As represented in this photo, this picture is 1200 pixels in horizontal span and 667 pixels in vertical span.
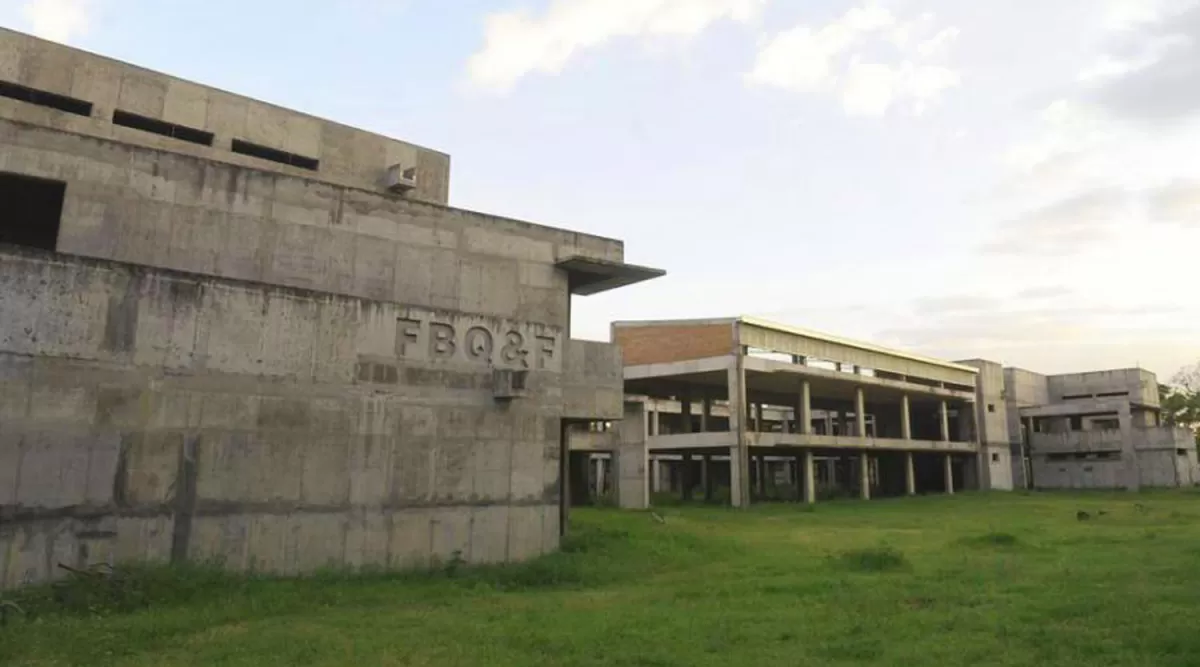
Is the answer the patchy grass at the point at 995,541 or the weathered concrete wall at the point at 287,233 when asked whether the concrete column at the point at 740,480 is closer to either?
the patchy grass at the point at 995,541

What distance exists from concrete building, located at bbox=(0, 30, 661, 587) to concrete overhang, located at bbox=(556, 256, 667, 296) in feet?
0.61

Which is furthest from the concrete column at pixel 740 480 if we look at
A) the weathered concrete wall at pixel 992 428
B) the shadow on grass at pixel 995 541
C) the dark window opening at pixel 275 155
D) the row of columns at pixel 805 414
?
the weathered concrete wall at pixel 992 428

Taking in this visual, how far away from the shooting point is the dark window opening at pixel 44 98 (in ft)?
67.1

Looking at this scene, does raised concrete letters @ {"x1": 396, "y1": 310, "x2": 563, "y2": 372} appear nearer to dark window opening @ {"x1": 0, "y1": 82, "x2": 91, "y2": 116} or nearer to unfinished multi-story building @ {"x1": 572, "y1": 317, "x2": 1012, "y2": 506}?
dark window opening @ {"x1": 0, "y1": 82, "x2": 91, "y2": 116}

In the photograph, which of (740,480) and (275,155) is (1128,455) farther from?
(275,155)

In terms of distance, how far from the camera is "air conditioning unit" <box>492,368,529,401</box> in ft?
60.4

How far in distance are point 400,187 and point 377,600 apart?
1367cm

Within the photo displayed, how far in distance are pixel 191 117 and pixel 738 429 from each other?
94.0ft

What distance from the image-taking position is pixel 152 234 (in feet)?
55.6

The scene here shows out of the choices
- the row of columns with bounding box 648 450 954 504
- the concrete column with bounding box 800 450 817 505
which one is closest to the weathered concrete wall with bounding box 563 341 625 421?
the row of columns with bounding box 648 450 954 504

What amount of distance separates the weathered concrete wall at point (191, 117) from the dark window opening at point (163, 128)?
0.44 ft

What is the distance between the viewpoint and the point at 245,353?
617 inches

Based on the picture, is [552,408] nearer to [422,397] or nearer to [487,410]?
[487,410]

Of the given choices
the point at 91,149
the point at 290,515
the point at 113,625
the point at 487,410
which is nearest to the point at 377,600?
the point at 290,515
